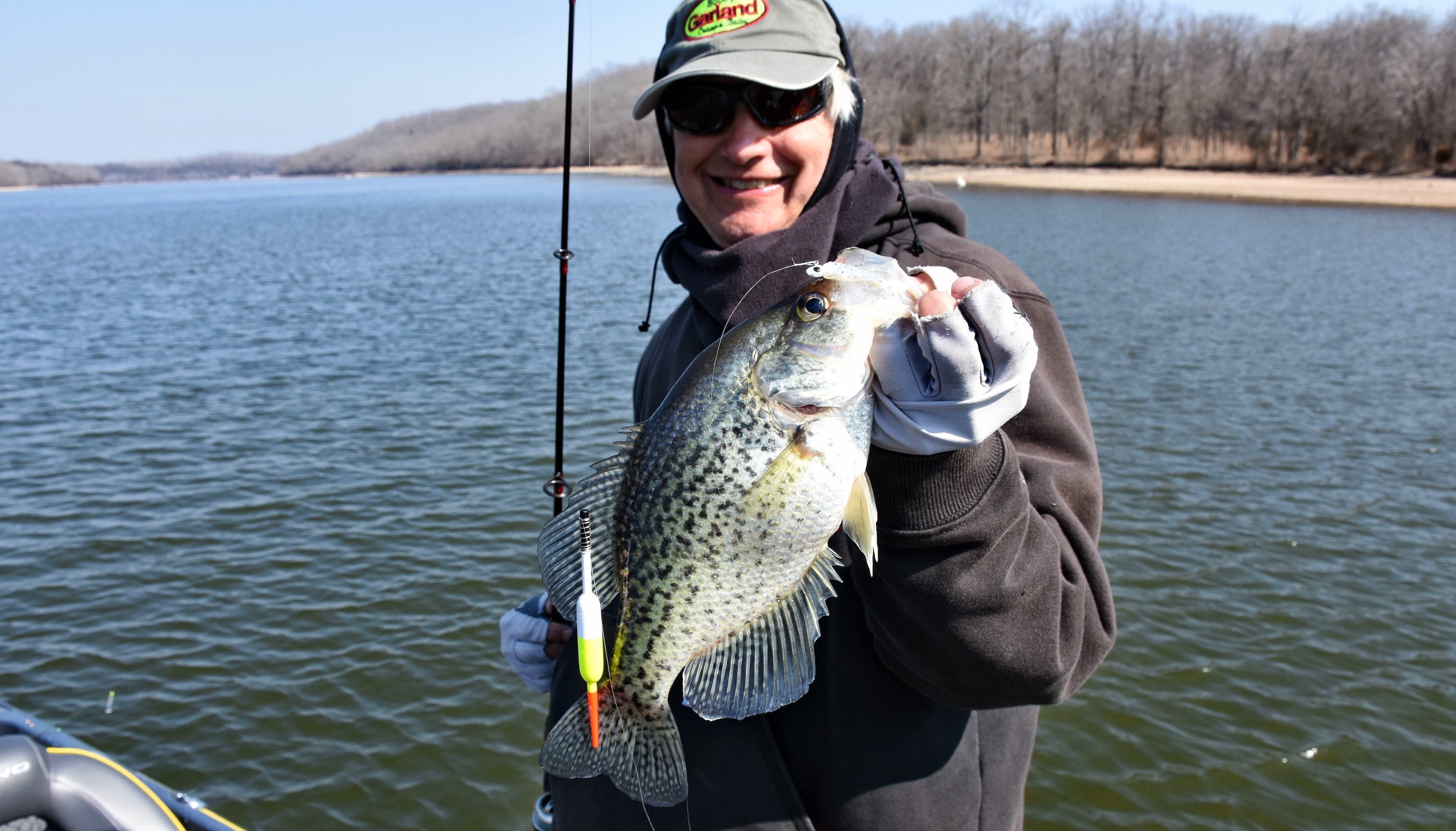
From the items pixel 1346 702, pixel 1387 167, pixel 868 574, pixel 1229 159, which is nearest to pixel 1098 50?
pixel 1229 159

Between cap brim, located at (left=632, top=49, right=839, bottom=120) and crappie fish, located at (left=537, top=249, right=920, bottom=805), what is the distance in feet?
2.29

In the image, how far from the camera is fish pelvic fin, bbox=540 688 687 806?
208cm

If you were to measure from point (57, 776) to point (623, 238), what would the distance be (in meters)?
35.0

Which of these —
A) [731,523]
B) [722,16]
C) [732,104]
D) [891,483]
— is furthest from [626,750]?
[722,16]

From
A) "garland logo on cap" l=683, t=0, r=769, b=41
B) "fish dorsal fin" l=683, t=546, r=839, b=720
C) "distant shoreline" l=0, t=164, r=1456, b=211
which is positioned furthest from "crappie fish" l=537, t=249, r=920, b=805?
"distant shoreline" l=0, t=164, r=1456, b=211

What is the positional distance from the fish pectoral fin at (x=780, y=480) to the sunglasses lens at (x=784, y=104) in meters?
1.11

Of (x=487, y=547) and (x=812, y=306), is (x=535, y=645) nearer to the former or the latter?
(x=812, y=306)

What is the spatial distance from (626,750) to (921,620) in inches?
32.1

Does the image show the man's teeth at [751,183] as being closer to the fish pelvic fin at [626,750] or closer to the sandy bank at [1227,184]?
the fish pelvic fin at [626,750]

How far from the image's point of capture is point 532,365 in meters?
16.2

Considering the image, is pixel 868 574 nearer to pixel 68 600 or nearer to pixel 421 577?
pixel 421 577

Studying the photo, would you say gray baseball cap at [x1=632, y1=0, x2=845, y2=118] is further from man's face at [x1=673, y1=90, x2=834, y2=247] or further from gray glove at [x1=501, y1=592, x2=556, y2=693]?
gray glove at [x1=501, y1=592, x2=556, y2=693]

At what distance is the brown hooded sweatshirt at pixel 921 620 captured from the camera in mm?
1758

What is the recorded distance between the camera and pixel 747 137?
2.47 meters
